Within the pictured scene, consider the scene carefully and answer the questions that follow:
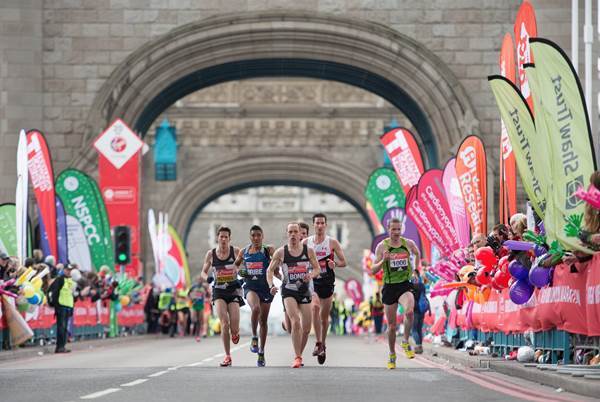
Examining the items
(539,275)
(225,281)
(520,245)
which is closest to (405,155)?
(225,281)

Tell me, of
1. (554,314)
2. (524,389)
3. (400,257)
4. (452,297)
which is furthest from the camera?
(452,297)

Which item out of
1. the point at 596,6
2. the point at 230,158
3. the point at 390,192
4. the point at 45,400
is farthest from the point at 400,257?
the point at 230,158

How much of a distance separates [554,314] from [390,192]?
79.2ft

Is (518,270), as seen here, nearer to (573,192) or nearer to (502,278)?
(502,278)

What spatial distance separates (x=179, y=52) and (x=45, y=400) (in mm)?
24372

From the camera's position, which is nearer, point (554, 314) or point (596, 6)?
point (554, 314)

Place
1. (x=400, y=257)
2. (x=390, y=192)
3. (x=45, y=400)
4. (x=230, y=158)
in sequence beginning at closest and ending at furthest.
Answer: (x=45, y=400) < (x=400, y=257) < (x=390, y=192) < (x=230, y=158)

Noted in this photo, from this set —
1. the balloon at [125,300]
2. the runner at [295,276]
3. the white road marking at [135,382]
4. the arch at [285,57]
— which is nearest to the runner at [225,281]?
the runner at [295,276]

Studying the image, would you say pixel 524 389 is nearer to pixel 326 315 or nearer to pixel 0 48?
pixel 326 315

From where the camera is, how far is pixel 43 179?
Result: 30.3 m

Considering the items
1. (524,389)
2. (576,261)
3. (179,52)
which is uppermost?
(179,52)

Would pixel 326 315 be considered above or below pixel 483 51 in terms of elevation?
below

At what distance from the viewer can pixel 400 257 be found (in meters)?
19.8

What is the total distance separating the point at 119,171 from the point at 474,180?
1286 centimetres
